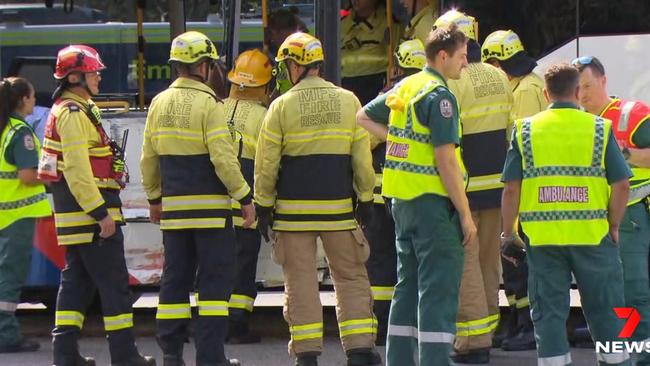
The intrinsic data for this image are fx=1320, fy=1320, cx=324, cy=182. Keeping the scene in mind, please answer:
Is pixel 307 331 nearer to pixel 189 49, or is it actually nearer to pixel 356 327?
pixel 356 327

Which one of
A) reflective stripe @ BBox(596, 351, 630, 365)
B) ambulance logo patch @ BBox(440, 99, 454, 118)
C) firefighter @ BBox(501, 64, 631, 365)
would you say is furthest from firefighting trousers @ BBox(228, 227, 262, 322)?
reflective stripe @ BBox(596, 351, 630, 365)

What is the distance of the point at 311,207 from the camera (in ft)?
25.2

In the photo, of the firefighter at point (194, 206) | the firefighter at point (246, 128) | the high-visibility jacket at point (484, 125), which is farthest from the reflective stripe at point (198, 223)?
the high-visibility jacket at point (484, 125)

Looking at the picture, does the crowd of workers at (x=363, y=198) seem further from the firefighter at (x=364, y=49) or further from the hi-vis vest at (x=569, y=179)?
the firefighter at (x=364, y=49)

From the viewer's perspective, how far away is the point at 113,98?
10.2 meters

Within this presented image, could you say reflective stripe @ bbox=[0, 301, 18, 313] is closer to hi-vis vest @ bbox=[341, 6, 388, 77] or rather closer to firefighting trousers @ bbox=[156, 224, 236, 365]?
firefighting trousers @ bbox=[156, 224, 236, 365]

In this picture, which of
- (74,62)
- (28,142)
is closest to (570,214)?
(74,62)

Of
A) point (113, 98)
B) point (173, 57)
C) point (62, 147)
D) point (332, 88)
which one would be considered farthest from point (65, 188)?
point (113, 98)

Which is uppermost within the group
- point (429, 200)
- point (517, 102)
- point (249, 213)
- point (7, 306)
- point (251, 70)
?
point (251, 70)

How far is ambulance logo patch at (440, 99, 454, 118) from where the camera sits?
659 cm

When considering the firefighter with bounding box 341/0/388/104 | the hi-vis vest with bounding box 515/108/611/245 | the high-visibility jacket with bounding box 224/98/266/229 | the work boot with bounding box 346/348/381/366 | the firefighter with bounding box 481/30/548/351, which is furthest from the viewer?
the firefighter with bounding box 341/0/388/104

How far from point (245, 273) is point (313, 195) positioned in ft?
3.92

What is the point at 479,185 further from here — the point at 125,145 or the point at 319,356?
the point at 125,145

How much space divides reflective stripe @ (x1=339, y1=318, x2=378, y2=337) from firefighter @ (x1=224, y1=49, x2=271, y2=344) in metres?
1.08
